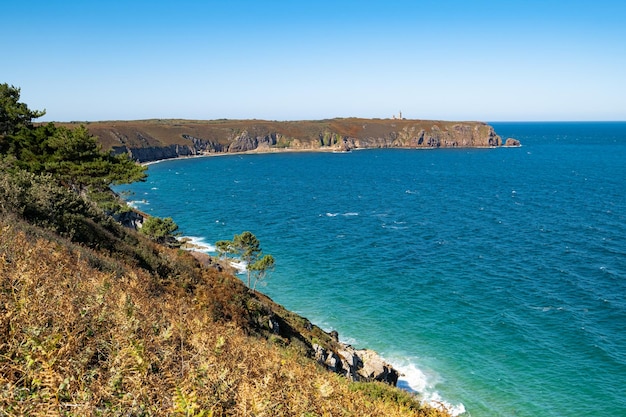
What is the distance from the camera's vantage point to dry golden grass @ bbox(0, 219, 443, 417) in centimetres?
577

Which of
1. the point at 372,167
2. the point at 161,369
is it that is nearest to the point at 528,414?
the point at 161,369

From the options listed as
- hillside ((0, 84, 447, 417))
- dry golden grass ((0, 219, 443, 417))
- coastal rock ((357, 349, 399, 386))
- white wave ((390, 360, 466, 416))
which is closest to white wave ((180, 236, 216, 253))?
white wave ((390, 360, 466, 416))

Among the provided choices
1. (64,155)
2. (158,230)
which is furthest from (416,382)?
(64,155)

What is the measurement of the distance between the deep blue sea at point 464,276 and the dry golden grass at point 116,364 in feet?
92.5

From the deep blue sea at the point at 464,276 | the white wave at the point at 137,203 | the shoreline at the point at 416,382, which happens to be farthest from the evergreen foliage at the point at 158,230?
the white wave at the point at 137,203

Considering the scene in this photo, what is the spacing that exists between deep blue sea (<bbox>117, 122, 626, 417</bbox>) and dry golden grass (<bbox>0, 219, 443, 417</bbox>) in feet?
92.5

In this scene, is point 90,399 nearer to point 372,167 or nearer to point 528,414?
point 528,414

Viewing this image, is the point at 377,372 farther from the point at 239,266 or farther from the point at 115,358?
the point at 239,266

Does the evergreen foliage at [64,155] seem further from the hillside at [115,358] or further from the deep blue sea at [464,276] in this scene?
the deep blue sea at [464,276]

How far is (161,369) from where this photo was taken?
23.7ft

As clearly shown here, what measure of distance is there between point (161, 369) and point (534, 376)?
36.9 metres

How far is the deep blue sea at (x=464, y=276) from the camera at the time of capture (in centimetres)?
3481

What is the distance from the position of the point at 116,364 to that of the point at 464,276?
54.6 m

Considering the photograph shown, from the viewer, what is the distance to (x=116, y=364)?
6805 mm
